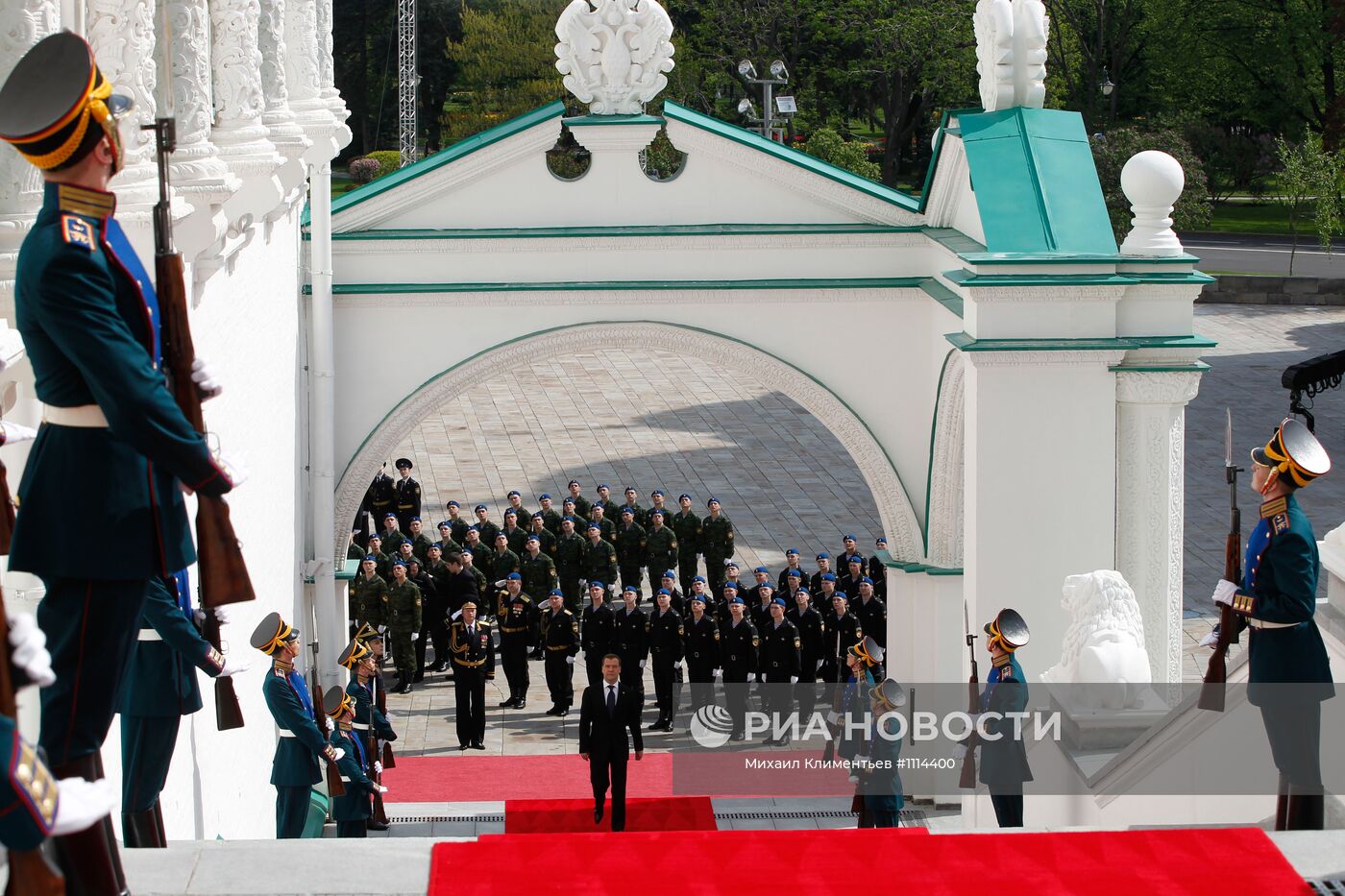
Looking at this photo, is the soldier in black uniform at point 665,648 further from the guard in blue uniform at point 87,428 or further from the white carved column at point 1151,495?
the guard in blue uniform at point 87,428

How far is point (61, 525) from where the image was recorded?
14.8ft

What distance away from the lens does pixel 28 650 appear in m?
3.75

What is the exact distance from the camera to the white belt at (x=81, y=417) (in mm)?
4516

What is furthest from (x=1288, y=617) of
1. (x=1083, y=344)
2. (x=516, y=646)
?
(x=516, y=646)

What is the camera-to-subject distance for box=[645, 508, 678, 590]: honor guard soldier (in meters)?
18.2

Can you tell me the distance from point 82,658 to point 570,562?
1311 cm

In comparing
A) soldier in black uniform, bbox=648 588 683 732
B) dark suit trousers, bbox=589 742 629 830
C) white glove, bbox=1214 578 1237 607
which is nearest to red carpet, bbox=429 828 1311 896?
white glove, bbox=1214 578 1237 607

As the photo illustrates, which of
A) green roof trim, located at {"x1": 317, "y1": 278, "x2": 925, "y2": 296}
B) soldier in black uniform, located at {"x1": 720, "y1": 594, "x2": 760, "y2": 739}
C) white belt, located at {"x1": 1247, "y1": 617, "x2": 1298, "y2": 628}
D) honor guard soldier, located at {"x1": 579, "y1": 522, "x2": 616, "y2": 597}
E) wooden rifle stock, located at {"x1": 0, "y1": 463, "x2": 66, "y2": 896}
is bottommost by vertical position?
soldier in black uniform, located at {"x1": 720, "y1": 594, "x2": 760, "y2": 739}

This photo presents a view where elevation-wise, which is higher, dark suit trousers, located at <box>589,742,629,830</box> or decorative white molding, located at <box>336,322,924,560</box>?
decorative white molding, located at <box>336,322,924,560</box>

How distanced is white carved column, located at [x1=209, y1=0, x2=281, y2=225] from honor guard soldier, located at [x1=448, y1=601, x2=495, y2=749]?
5.08m

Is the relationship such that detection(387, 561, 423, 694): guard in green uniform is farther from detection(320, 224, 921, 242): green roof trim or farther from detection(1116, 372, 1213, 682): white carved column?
detection(1116, 372, 1213, 682): white carved column

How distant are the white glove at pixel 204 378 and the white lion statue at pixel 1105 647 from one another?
5579mm

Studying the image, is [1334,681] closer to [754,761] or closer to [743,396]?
[754,761]

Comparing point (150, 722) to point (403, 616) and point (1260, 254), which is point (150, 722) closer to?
point (403, 616)
